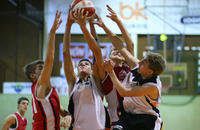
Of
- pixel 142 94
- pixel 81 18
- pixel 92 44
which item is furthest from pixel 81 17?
pixel 142 94

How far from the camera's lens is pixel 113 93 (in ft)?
11.2

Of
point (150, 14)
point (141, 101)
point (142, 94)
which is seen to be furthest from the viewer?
point (150, 14)

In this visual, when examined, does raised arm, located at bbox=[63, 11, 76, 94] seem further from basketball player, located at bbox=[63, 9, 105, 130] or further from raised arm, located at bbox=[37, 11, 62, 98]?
raised arm, located at bbox=[37, 11, 62, 98]

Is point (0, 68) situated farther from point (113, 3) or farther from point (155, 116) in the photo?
point (155, 116)

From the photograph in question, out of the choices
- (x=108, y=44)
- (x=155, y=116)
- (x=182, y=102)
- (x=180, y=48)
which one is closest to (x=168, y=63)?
(x=180, y=48)

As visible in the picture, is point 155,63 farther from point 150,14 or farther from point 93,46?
point 150,14

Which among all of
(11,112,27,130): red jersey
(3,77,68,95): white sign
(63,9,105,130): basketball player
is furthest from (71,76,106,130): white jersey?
(3,77,68,95): white sign

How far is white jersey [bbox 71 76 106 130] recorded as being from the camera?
3.09 m

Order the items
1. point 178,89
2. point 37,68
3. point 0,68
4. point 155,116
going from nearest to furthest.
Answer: point 155,116 < point 37,68 < point 178,89 < point 0,68

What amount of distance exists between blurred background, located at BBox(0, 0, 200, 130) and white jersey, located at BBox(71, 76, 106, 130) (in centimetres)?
324

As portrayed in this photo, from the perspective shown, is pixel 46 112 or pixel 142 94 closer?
pixel 142 94

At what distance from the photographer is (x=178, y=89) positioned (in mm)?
6426

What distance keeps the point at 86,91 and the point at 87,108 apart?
176mm

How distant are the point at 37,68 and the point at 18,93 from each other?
A: 350cm
